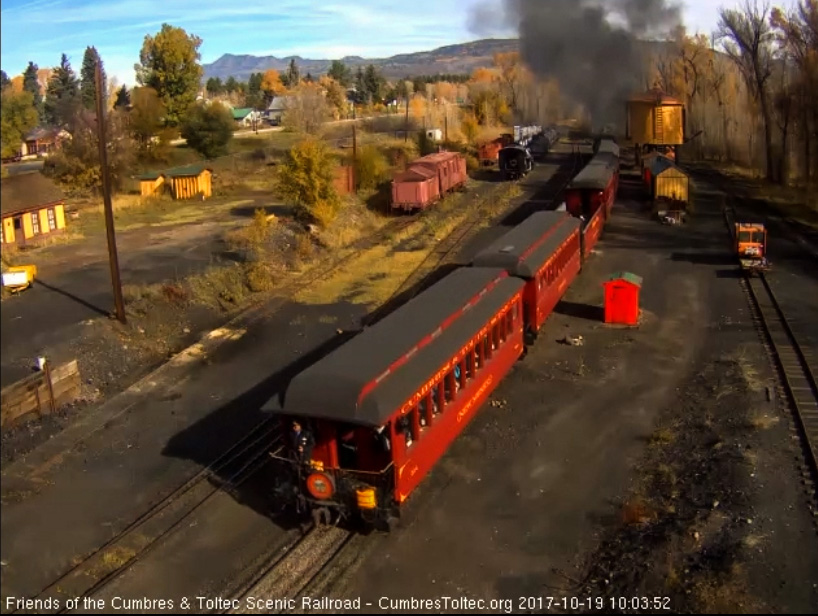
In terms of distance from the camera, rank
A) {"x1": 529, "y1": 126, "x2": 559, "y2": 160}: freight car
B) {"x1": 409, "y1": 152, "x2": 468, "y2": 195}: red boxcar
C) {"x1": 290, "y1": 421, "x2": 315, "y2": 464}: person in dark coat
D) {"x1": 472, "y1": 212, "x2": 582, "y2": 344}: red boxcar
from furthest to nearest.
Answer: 1. {"x1": 529, "y1": 126, "x2": 559, "y2": 160}: freight car
2. {"x1": 409, "y1": 152, "x2": 468, "y2": 195}: red boxcar
3. {"x1": 472, "y1": 212, "x2": 582, "y2": 344}: red boxcar
4. {"x1": 290, "y1": 421, "x2": 315, "y2": 464}: person in dark coat

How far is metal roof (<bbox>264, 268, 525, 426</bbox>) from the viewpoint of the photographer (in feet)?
36.2

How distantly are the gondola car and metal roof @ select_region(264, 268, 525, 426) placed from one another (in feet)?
130

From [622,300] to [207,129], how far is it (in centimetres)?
4495

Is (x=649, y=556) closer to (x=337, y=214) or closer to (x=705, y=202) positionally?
(x=337, y=214)

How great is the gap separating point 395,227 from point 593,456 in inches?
991

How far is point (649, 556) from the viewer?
11.4 metres

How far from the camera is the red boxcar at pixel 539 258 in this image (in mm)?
19453

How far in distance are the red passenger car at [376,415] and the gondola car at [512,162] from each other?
4208 centimetres

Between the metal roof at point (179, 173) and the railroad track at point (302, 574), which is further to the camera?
the metal roof at point (179, 173)

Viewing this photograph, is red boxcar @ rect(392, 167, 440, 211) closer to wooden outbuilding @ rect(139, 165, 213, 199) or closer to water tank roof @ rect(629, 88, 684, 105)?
wooden outbuilding @ rect(139, 165, 213, 199)

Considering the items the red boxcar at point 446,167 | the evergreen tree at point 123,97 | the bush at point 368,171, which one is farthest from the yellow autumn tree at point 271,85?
the bush at point 368,171

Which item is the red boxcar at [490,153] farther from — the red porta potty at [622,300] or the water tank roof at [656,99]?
the red porta potty at [622,300]

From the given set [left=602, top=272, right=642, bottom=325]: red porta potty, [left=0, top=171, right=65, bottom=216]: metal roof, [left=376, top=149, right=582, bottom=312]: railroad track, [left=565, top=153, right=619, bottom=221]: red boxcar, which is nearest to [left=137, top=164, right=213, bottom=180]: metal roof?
[left=0, top=171, right=65, bottom=216]: metal roof

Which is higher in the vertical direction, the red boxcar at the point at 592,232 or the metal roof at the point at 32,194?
the metal roof at the point at 32,194
